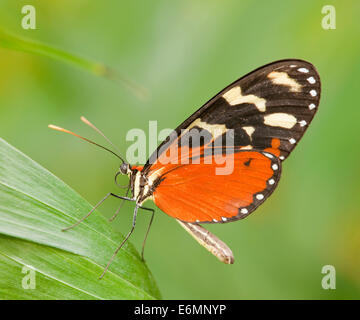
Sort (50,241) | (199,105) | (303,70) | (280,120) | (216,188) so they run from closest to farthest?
(50,241) < (303,70) < (280,120) < (216,188) < (199,105)

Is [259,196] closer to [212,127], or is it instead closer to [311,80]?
[212,127]

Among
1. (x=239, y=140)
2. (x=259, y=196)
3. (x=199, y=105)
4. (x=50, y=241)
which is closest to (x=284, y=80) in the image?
(x=239, y=140)

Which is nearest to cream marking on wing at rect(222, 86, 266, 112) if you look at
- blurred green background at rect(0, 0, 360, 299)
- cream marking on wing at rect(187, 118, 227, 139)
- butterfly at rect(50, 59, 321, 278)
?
butterfly at rect(50, 59, 321, 278)

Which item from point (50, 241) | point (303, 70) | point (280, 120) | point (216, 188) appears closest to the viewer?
point (50, 241)

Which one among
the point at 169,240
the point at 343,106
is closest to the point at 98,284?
the point at 169,240

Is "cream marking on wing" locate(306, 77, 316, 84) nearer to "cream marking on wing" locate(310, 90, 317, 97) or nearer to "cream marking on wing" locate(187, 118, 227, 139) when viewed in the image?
"cream marking on wing" locate(310, 90, 317, 97)

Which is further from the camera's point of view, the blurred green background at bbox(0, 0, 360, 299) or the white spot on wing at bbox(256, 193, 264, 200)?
the blurred green background at bbox(0, 0, 360, 299)

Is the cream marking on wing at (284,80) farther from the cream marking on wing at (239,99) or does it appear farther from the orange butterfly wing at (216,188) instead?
the orange butterfly wing at (216,188)
